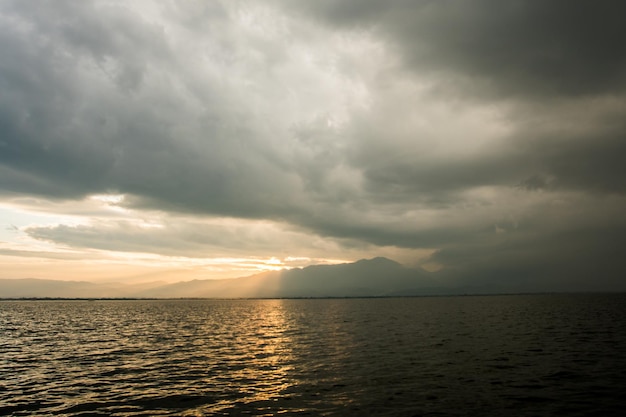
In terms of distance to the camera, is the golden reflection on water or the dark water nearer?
the dark water

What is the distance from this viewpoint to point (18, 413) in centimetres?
2636

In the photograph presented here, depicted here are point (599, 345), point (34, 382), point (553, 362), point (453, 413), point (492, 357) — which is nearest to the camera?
point (453, 413)

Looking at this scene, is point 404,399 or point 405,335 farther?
point 405,335

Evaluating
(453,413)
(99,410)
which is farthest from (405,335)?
(99,410)

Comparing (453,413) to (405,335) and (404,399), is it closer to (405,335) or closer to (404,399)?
→ (404,399)

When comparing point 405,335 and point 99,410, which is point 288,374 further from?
point 405,335

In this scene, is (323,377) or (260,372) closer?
(323,377)

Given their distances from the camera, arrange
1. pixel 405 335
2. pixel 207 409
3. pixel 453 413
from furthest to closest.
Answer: pixel 405 335, pixel 207 409, pixel 453 413

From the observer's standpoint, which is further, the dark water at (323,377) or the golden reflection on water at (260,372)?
the golden reflection on water at (260,372)

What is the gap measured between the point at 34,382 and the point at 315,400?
86.4 feet

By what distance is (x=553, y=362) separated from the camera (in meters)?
41.8

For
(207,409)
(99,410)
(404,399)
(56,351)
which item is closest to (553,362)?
(404,399)

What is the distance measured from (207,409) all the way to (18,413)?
12672mm

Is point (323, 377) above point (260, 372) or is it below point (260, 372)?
above
